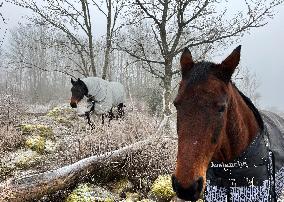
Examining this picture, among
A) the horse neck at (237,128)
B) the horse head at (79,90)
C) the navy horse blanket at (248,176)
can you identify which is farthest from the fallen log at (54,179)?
the horse head at (79,90)

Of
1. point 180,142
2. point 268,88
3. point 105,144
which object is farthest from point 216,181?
point 268,88

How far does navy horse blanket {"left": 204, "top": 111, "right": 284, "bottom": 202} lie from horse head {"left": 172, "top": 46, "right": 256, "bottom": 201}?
0.36m

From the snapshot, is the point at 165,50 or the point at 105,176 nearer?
the point at 105,176

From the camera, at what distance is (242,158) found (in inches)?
114

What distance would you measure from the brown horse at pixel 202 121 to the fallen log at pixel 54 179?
257cm

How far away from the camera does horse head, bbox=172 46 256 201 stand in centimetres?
224

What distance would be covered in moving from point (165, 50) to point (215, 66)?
8.52m

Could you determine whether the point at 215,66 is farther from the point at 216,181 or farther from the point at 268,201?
the point at 268,201

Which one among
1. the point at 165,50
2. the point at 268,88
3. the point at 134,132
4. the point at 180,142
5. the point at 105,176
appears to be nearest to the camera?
the point at 180,142

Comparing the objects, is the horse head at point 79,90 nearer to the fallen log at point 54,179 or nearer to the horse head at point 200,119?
the fallen log at point 54,179

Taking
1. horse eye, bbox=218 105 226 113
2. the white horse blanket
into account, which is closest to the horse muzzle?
horse eye, bbox=218 105 226 113

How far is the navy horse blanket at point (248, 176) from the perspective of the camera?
293cm

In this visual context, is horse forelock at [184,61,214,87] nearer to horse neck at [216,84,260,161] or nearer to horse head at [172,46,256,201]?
horse head at [172,46,256,201]

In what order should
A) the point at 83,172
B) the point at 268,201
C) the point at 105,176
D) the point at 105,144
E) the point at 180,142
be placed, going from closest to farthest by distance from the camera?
the point at 180,142
the point at 268,201
the point at 83,172
the point at 105,176
the point at 105,144
